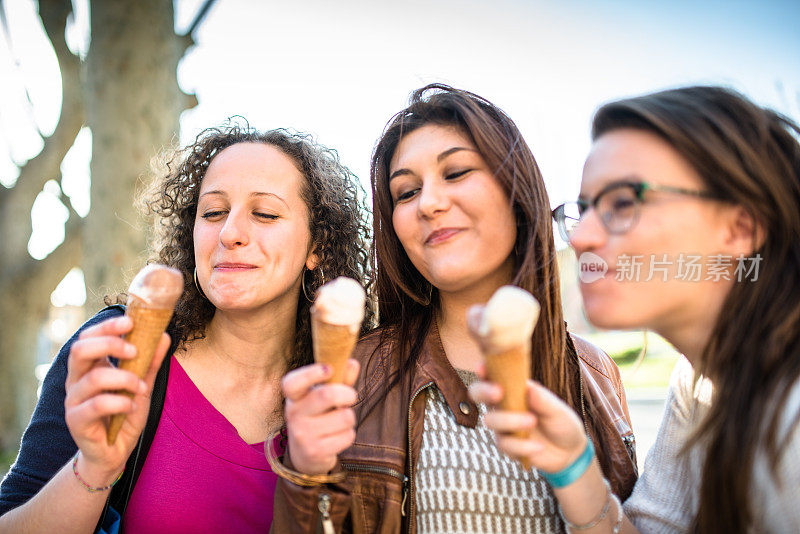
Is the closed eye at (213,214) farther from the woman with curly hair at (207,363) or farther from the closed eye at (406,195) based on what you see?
the closed eye at (406,195)

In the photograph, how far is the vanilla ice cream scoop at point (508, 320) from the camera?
1.39m

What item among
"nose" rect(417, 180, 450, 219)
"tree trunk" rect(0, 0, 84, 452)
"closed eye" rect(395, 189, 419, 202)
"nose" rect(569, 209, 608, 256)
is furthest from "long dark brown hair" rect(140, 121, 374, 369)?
"tree trunk" rect(0, 0, 84, 452)

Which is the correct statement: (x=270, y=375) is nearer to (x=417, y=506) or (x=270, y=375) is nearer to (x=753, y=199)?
(x=417, y=506)

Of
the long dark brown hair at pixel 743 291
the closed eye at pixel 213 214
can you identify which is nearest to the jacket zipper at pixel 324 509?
the long dark brown hair at pixel 743 291

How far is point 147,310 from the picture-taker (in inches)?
66.1

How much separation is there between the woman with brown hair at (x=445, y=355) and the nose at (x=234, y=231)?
0.64m

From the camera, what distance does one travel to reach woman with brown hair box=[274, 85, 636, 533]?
2.05m

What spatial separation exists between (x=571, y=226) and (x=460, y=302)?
2.06ft

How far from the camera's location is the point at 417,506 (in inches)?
83.0

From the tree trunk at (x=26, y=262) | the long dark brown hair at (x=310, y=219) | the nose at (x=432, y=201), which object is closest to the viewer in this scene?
the nose at (x=432, y=201)

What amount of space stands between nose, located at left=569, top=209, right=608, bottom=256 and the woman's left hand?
563mm

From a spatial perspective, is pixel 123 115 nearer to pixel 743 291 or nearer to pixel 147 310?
pixel 147 310

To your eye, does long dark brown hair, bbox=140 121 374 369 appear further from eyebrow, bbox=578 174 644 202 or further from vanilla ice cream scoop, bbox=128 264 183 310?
eyebrow, bbox=578 174 644 202

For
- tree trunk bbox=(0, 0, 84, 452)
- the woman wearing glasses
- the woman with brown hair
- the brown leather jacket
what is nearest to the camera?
the woman wearing glasses
